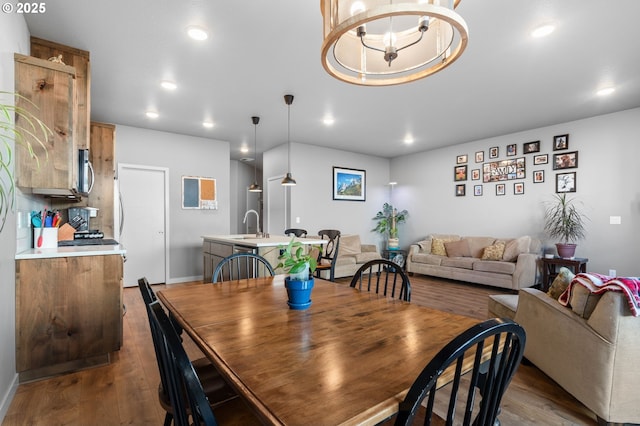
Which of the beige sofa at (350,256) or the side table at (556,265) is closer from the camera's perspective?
the side table at (556,265)

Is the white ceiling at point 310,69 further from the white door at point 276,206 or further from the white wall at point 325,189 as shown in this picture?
the white door at point 276,206

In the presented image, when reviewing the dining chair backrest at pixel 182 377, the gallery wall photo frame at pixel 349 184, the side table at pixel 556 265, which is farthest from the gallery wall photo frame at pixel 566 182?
the dining chair backrest at pixel 182 377

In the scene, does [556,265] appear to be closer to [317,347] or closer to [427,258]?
[427,258]

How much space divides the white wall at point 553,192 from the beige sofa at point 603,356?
3691 millimetres

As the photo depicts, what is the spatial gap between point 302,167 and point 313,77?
3.02 metres

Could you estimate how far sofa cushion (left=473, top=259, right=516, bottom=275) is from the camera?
4949 mm

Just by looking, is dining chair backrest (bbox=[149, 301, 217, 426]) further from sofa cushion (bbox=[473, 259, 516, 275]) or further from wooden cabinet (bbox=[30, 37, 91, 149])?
sofa cushion (bbox=[473, 259, 516, 275])

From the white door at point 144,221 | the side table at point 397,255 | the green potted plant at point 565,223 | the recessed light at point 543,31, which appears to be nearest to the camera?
the recessed light at point 543,31

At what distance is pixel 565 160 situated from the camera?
506 cm

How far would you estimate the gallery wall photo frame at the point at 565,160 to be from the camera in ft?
16.3

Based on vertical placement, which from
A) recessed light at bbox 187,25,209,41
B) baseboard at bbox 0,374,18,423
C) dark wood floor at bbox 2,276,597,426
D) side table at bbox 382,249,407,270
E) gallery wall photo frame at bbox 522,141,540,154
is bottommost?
dark wood floor at bbox 2,276,597,426

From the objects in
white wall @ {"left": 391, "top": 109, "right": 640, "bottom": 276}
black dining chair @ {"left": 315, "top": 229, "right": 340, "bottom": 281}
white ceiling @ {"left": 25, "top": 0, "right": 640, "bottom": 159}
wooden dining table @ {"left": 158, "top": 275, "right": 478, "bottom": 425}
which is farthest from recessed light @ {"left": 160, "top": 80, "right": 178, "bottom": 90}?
white wall @ {"left": 391, "top": 109, "right": 640, "bottom": 276}

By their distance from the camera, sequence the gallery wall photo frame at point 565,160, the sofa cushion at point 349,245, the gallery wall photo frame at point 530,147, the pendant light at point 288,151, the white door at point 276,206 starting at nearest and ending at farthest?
the pendant light at point 288,151 → the gallery wall photo frame at point 565,160 → the gallery wall photo frame at point 530,147 → the sofa cushion at point 349,245 → the white door at point 276,206

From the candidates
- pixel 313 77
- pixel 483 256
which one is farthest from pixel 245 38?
pixel 483 256
